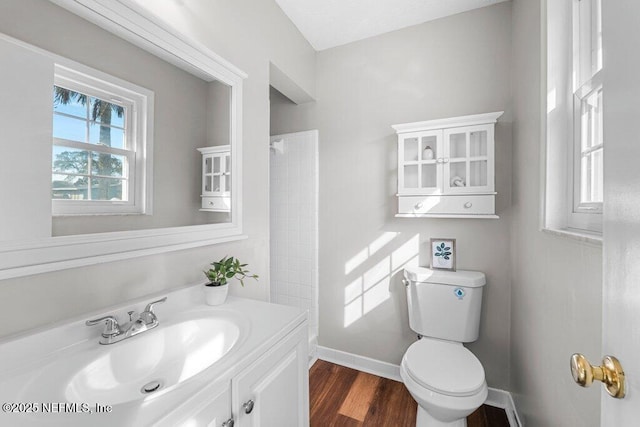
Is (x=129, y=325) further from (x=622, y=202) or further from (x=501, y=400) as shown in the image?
(x=501, y=400)

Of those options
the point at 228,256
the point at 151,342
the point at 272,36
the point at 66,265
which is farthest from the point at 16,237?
the point at 272,36

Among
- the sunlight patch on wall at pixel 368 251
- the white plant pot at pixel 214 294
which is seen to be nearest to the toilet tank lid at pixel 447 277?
the sunlight patch on wall at pixel 368 251

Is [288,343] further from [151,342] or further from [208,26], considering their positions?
[208,26]

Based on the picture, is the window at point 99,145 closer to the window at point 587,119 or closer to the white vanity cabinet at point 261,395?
the white vanity cabinet at point 261,395

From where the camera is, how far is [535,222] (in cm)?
121

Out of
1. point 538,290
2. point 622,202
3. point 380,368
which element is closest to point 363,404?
point 380,368

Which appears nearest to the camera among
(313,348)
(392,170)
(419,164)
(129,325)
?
(129,325)

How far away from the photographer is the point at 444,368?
1303 millimetres

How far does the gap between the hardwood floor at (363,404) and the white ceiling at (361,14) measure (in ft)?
8.10

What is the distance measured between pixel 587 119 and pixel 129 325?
169 centimetres

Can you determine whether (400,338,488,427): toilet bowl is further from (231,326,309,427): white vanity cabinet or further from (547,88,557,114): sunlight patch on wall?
(547,88,557,114): sunlight patch on wall

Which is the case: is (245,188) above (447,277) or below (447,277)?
above

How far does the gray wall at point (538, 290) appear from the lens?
0.76m

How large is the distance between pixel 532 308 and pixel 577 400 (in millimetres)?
502
